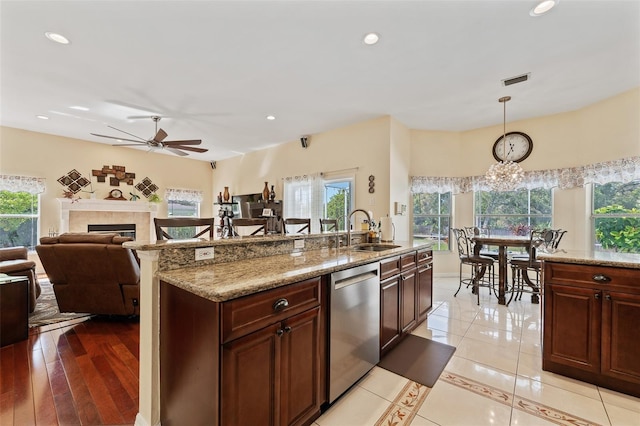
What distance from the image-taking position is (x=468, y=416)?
5.49 feet

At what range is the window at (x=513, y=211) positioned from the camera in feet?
15.2

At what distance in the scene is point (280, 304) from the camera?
4.47ft

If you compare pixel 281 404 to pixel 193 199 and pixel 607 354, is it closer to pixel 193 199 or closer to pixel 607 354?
pixel 607 354

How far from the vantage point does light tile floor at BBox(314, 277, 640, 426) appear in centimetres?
165

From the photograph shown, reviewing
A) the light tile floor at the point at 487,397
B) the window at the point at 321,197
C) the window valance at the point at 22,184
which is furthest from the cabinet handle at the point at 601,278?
the window valance at the point at 22,184

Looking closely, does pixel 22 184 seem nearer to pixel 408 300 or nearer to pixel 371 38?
pixel 371 38

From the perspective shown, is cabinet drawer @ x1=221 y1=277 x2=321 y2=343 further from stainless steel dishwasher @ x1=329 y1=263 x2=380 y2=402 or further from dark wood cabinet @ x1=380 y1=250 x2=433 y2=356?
dark wood cabinet @ x1=380 y1=250 x2=433 y2=356

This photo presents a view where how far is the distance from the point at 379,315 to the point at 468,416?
2.65 ft

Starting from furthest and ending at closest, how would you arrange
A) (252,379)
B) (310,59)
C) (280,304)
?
(310,59) < (280,304) < (252,379)

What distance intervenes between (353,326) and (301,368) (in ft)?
1.68

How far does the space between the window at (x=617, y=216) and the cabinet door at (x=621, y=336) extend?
2548mm

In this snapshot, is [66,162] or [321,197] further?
[66,162]

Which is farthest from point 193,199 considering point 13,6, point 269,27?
point 269,27

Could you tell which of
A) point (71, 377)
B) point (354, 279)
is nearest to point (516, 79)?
point (354, 279)
